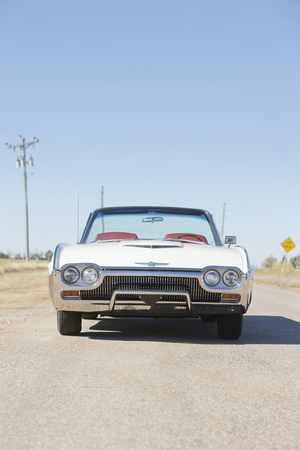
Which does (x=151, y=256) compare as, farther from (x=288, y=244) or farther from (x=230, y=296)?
(x=288, y=244)

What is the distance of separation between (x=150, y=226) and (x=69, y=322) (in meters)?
1.91

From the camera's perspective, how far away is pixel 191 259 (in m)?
4.85

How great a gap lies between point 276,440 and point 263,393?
87cm

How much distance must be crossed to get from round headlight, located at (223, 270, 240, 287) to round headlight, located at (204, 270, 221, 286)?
0.28 feet

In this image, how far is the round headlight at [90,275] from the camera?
4797 mm

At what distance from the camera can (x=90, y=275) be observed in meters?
4.81

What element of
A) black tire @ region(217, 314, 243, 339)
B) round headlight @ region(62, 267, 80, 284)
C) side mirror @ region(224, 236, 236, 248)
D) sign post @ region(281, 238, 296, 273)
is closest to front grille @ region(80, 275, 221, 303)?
round headlight @ region(62, 267, 80, 284)

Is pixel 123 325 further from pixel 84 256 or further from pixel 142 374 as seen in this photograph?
pixel 142 374

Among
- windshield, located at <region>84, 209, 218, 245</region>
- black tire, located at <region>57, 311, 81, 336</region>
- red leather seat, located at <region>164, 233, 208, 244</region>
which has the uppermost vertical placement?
windshield, located at <region>84, 209, 218, 245</region>

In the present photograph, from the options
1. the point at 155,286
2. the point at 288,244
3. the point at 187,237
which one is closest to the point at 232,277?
→ the point at 155,286

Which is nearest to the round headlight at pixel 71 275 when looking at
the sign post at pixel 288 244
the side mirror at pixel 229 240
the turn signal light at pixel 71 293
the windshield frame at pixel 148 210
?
the turn signal light at pixel 71 293

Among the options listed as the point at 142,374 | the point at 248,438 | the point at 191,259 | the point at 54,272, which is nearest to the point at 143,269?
the point at 191,259

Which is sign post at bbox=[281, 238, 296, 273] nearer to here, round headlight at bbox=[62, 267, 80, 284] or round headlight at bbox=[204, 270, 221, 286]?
round headlight at bbox=[204, 270, 221, 286]

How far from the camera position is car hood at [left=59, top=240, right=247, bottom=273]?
479 cm
